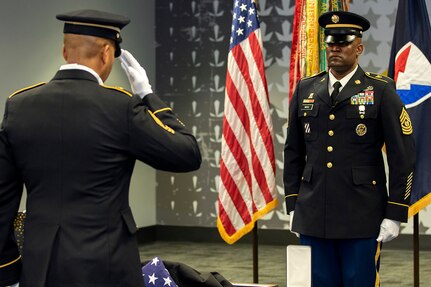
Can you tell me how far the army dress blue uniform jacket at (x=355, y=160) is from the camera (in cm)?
372

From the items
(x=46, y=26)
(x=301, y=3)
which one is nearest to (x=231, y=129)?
(x=301, y=3)

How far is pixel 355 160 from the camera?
149 inches

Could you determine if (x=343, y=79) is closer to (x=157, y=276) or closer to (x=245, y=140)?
(x=157, y=276)

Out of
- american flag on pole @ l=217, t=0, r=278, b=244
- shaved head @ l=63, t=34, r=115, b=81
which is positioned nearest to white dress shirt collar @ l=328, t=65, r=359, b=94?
american flag on pole @ l=217, t=0, r=278, b=244

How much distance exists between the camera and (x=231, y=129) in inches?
224

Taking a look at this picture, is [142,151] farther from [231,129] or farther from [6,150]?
[231,129]

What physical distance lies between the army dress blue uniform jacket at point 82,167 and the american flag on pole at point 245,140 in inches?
133

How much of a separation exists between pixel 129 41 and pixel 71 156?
6525 mm

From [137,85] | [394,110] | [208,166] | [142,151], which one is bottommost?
[208,166]

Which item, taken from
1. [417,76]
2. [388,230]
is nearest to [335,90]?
[388,230]

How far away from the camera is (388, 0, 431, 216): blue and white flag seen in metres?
5.02

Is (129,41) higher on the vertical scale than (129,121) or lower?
lower

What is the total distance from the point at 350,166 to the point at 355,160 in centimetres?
3

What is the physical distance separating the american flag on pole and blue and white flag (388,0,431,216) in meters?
0.91
